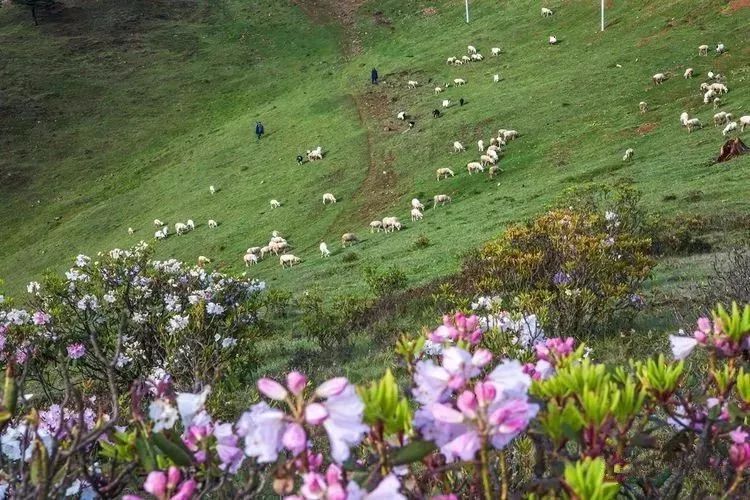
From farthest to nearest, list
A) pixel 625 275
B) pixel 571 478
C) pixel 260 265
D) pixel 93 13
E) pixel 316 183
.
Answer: pixel 93 13, pixel 316 183, pixel 260 265, pixel 625 275, pixel 571 478

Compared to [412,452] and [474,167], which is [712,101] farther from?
[412,452]

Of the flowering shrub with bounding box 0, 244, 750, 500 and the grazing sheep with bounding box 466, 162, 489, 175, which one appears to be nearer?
the flowering shrub with bounding box 0, 244, 750, 500

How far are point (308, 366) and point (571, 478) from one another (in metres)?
9.06

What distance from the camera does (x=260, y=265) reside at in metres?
24.4

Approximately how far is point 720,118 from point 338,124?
73.0 ft

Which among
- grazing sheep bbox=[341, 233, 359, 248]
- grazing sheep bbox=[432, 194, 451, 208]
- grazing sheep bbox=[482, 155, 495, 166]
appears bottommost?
grazing sheep bbox=[341, 233, 359, 248]

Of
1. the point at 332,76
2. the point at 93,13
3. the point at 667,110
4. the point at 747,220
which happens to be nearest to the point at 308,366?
the point at 747,220

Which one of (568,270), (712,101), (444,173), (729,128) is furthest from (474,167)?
(568,270)

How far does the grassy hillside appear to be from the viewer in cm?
2281

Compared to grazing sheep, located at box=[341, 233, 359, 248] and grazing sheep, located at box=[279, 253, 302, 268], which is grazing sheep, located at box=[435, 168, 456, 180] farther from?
grazing sheep, located at box=[279, 253, 302, 268]

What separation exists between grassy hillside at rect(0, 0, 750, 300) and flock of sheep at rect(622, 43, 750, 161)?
40 cm

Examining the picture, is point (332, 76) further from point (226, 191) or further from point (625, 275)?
point (625, 275)

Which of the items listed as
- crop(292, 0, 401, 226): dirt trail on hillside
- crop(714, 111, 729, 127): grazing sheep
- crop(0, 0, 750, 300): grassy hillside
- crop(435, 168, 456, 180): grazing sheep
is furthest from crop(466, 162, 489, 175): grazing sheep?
crop(714, 111, 729, 127): grazing sheep

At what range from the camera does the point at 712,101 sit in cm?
2544
